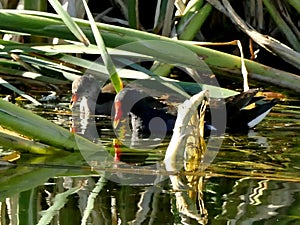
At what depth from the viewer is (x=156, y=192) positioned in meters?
2.31

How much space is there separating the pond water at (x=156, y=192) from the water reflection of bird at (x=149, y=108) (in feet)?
2.20

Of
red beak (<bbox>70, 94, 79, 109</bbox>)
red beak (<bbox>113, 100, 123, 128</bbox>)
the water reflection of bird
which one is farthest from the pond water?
red beak (<bbox>70, 94, 79, 109</bbox>)

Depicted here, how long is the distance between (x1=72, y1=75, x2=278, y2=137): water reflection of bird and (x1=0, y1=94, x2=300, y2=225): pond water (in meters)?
0.67

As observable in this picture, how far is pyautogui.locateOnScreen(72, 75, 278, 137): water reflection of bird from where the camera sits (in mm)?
3727

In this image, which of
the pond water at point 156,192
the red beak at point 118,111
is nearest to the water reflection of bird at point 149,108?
the red beak at point 118,111

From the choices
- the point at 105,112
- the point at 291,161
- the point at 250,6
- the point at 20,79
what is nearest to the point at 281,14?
the point at 250,6

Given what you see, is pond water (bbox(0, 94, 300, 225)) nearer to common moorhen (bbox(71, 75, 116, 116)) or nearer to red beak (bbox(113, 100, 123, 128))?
red beak (bbox(113, 100, 123, 128))

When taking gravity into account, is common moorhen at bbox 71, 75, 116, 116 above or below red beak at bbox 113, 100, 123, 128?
above

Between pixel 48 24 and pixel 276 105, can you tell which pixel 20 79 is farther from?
pixel 276 105

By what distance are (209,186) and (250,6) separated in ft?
9.29

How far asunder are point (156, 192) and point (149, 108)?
1.77m

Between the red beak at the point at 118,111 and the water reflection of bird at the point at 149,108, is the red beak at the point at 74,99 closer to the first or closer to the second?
the water reflection of bird at the point at 149,108

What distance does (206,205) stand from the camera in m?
2.19

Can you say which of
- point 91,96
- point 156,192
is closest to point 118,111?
point 91,96
